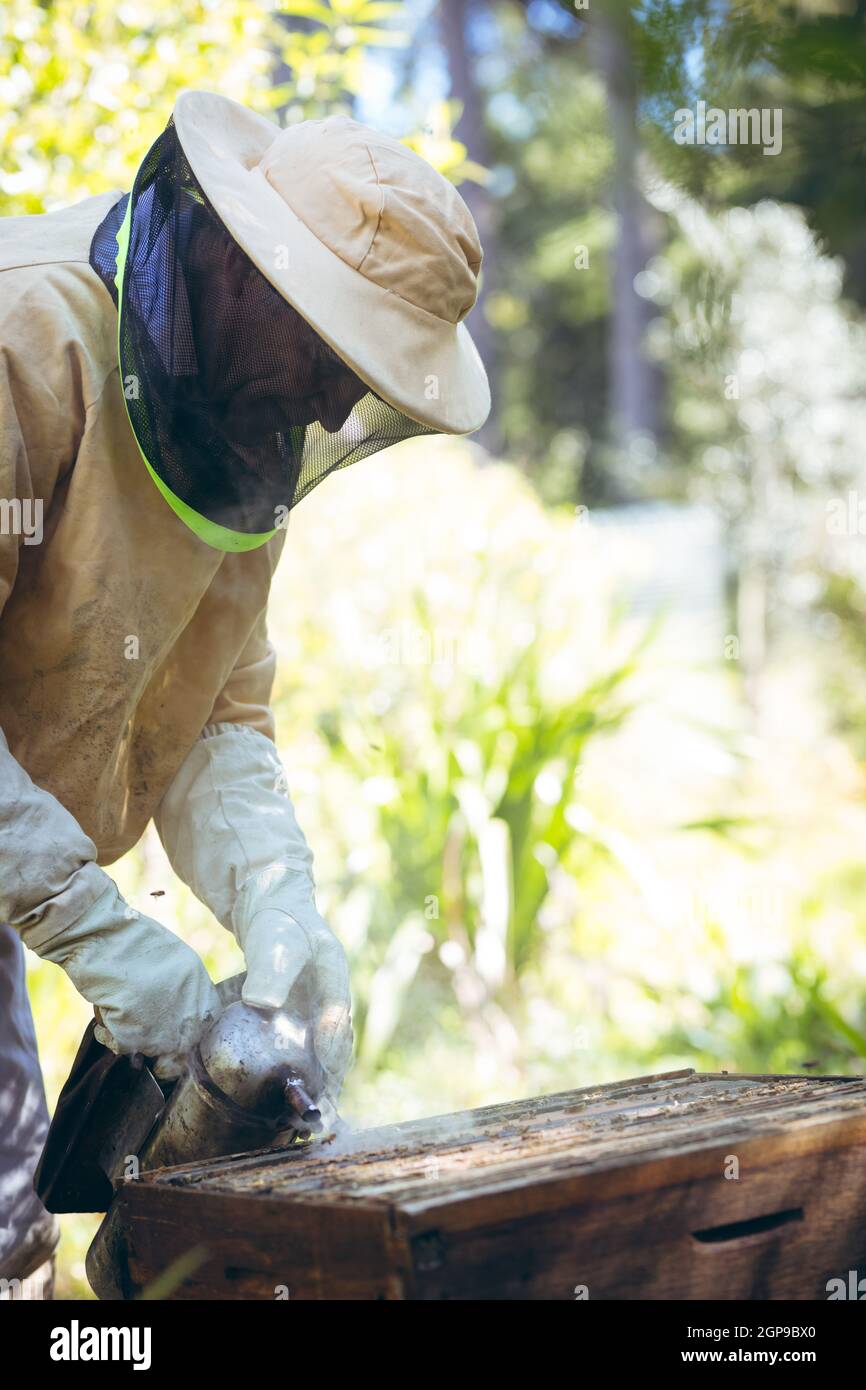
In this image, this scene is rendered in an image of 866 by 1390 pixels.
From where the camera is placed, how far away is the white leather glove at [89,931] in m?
1.72

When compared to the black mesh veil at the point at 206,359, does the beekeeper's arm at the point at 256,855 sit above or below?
below

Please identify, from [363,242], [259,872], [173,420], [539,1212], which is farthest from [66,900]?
[363,242]

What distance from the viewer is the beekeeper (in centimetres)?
174

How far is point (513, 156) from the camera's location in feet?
59.9

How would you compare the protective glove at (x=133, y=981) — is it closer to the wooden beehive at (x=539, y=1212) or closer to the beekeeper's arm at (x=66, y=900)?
the beekeeper's arm at (x=66, y=900)

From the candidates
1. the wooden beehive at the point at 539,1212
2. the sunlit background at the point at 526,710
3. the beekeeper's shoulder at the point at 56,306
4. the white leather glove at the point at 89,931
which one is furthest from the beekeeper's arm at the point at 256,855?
the sunlit background at the point at 526,710

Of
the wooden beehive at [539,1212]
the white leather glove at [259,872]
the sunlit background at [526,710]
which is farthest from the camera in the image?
the white leather glove at [259,872]

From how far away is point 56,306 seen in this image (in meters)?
1.75

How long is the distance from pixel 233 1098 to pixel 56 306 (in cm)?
106

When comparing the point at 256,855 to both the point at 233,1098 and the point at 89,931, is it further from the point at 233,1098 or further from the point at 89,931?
the point at 233,1098

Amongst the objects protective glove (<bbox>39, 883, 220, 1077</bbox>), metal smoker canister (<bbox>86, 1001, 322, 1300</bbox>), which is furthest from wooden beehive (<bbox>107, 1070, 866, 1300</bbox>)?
protective glove (<bbox>39, 883, 220, 1077</bbox>)

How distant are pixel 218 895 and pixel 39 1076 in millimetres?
440

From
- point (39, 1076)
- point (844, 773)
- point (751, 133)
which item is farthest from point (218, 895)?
point (844, 773)

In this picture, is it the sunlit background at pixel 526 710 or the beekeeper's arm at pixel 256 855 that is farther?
the beekeeper's arm at pixel 256 855
